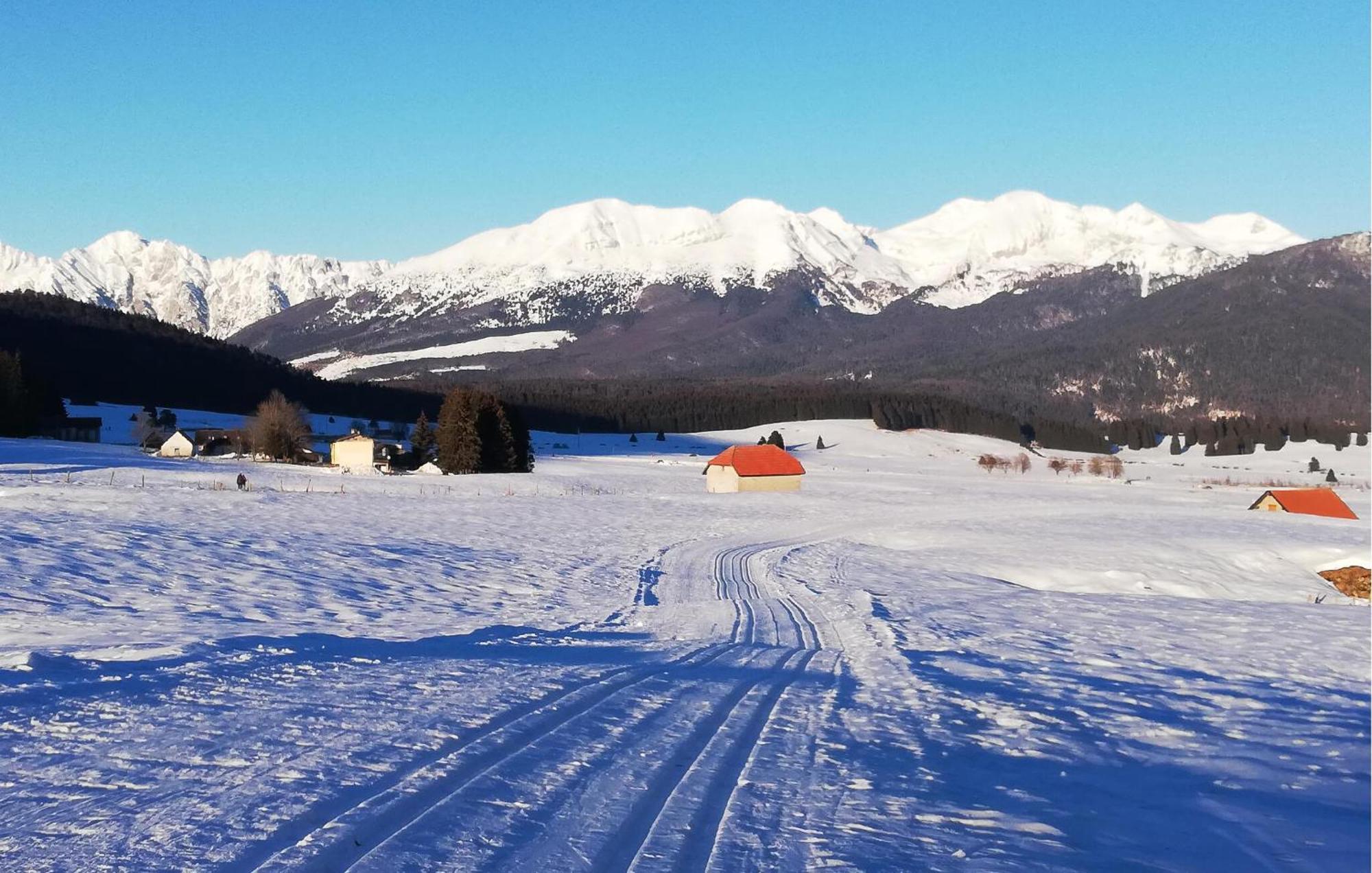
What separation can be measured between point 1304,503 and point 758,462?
120ft

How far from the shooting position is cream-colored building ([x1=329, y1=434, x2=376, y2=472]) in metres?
90.0

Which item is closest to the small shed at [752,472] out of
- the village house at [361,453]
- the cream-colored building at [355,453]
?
the village house at [361,453]

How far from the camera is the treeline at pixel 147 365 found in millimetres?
145750

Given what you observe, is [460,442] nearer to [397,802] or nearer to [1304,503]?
[1304,503]

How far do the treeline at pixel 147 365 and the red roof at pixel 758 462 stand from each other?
94234 mm

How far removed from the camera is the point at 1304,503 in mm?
65875

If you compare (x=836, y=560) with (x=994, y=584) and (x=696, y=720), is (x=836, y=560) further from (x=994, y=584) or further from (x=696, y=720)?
(x=696, y=720)

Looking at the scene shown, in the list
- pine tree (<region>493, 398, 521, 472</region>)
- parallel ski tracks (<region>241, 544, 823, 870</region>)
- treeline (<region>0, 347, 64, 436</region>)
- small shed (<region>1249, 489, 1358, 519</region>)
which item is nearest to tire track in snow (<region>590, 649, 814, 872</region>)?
parallel ski tracks (<region>241, 544, 823, 870</region>)

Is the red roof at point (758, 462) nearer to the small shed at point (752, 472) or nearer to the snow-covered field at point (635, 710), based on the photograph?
the small shed at point (752, 472)

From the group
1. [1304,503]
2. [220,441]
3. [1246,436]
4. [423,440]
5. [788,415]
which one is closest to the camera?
[1304,503]

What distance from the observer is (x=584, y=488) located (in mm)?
64438

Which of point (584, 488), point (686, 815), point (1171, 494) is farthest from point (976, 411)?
point (686, 815)

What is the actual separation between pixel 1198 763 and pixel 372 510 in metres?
35.7

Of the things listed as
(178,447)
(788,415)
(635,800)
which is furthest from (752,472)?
(788,415)
